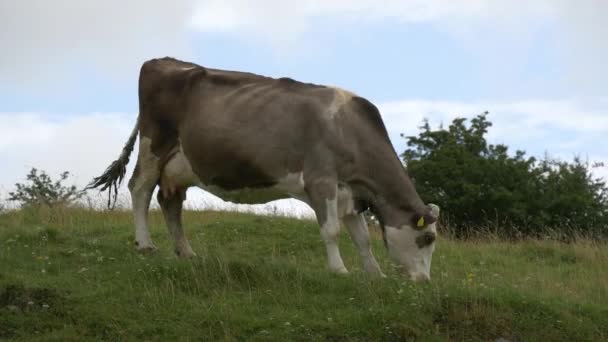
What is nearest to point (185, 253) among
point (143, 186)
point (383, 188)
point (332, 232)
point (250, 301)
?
point (143, 186)

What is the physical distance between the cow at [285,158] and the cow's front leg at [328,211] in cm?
1

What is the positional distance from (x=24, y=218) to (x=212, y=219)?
139 inches

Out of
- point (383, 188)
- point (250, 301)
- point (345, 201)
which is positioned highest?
point (383, 188)

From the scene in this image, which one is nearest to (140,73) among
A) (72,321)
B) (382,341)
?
(72,321)

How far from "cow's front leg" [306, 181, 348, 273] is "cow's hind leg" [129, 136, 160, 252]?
108 inches

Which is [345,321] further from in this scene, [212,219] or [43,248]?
[212,219]

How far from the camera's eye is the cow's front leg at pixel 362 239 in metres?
12.8

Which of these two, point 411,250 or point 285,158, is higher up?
point 285,158

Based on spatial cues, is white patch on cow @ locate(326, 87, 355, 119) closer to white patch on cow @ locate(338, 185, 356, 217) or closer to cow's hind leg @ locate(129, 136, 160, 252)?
white patch on cow @ locate(338, 185, 356, 217)

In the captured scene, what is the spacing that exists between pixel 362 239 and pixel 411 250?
757 millimetres

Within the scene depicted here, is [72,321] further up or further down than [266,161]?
further down

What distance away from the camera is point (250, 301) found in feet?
34.5

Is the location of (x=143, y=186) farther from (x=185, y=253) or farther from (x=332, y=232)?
(x=332, y=232)

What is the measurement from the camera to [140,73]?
14.4 m
